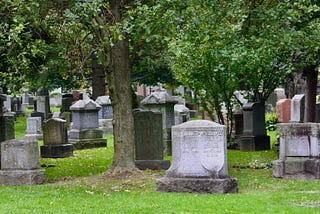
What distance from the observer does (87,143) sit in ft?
74.9

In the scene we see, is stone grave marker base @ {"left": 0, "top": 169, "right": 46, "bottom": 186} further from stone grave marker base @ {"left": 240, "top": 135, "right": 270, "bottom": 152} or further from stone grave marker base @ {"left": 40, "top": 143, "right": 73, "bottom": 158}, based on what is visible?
stone grave marker base @ {"left": 240, "top": 135, "right": 270, "bottom": 152}

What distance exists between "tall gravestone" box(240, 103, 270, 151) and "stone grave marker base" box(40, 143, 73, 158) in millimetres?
5493

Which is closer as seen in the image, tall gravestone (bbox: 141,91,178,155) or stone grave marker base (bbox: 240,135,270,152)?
tall gravestone (bbox: 141,91,178,155)

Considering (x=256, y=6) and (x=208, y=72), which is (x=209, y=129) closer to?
(x=256, y=6)

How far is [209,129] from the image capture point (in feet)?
39.7

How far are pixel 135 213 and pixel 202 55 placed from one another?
28.9 ft

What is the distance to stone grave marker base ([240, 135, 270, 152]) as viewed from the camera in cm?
2028

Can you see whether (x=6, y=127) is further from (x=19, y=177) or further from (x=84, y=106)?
(x=84, y=106)

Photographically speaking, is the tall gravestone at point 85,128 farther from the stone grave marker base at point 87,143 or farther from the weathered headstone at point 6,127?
the weathered headstone at point 6,127

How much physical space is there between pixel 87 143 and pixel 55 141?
2.71 meters

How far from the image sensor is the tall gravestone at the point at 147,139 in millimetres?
15969

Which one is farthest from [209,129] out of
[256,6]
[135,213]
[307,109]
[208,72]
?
[307,109]

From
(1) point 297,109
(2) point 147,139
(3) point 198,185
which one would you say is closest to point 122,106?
(2) point 147,139

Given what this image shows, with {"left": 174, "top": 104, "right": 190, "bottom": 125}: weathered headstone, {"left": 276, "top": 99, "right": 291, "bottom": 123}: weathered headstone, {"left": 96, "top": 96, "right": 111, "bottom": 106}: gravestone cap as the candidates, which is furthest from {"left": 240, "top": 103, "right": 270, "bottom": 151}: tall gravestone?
{"left": 96, "top": 96, "right": 111, "bottom": 106}: gravestone cap
